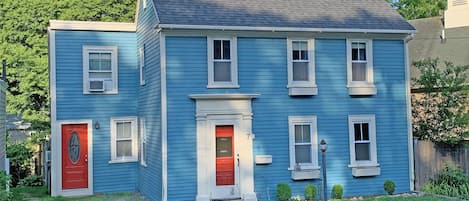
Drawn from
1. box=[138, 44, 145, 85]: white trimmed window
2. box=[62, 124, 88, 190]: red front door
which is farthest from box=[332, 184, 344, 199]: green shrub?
box=[62, 124, 88, 190]: red front door

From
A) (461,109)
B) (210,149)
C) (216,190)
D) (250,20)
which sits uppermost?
(250,20)

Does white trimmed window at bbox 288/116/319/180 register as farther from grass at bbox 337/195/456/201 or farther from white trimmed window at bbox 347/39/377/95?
white trimmed window at bbox 347/39/377/95

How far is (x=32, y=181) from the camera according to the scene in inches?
713

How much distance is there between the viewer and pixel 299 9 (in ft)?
49.0

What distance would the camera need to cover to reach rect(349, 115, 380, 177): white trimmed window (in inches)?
568

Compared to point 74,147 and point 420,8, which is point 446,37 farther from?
point 74,147

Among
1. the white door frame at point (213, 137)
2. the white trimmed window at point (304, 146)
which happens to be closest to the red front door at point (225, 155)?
the white door frame at point (213, 137)

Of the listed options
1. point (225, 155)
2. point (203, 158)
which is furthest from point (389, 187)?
point (203, 158)

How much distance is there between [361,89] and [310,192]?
3396 mm

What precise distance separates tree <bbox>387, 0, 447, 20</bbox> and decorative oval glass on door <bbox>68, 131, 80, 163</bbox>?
26.4 meters

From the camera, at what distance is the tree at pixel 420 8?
34.7m

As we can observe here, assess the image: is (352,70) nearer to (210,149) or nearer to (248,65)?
(248,65)

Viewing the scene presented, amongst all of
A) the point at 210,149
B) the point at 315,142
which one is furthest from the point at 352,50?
the point at 210,149

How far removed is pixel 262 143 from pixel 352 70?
357cm
